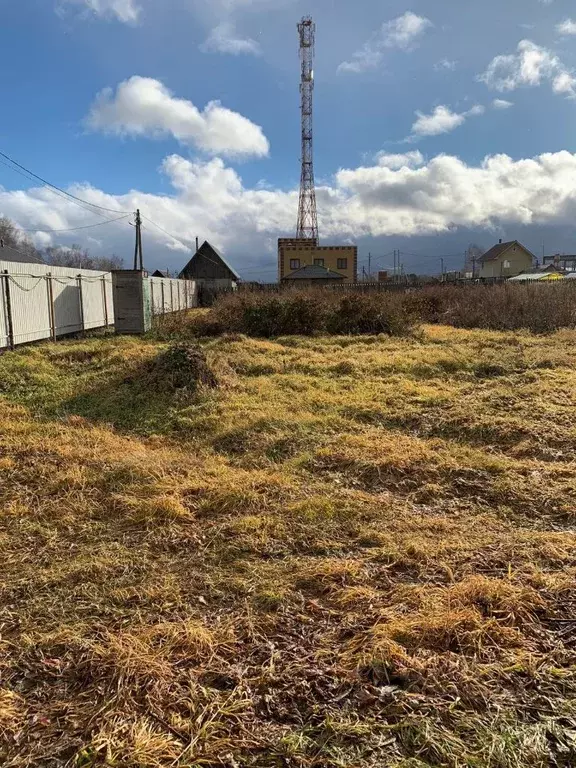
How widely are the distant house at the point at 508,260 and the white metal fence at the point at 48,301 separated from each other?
2186 inches

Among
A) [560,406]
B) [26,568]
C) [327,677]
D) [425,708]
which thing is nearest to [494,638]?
[425,708]

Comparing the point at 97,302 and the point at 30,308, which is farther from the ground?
the point at 97,302

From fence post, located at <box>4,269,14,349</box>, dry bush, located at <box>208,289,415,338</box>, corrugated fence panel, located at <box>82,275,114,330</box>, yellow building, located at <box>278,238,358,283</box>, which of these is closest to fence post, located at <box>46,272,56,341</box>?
fence post, located at <box>4,269,14,349</box>

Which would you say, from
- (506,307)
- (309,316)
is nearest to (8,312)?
(309,316)

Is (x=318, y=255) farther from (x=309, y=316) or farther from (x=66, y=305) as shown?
(x=66, y=305)

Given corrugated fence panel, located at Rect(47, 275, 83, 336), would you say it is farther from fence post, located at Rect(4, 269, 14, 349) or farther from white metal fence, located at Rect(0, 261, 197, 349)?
fence post, located at Rect(4, 269, 14, 349)

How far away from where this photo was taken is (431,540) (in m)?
3.38

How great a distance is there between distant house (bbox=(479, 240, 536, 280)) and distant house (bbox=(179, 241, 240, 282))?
37.2 meters

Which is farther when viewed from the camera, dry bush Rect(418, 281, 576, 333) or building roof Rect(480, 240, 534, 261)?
building roof Rect(480, 240, 534, 261)

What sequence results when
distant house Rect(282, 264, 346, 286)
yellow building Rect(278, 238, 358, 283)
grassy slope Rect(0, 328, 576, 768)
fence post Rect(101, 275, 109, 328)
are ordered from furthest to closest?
yellow building Rect(278, 238, 358, 283), distant house Rect(282, 264, 346, 286), fence post Rect(101, 275, 109, 328), grassy slope Rect(0, 328, 576, 768)

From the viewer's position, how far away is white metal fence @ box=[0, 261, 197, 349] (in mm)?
10648

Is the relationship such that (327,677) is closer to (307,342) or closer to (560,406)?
(560,406)

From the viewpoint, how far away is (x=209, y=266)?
39938mm

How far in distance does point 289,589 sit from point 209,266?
128 ft
